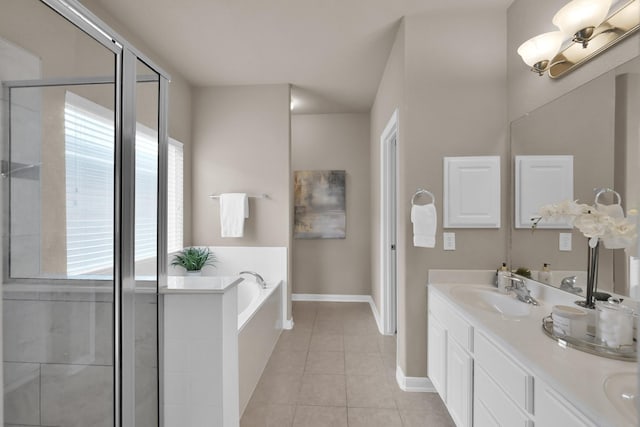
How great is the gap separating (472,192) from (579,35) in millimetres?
976

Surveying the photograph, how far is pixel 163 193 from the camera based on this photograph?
4.50 ft

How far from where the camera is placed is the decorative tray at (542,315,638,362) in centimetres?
105

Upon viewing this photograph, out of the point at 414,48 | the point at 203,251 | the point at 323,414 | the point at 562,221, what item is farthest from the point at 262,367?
the point at 414,48

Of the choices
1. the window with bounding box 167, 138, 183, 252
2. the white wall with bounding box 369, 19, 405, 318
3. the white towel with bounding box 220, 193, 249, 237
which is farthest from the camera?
the white towel with bounding box 220, 193, 249, 237

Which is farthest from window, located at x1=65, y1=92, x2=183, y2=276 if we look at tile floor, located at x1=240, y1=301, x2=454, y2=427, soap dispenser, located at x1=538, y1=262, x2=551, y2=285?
soap dispenser, located at x1=538, y1=262, x2=551, y2=285

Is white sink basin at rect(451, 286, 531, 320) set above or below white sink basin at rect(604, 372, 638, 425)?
below

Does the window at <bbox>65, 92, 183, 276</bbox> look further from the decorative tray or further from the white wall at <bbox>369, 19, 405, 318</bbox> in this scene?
the white wall at <bbox>369, 19, 405, 318</bbox>

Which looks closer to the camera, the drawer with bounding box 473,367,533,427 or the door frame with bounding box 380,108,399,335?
the drawer with bounding box 473,367,533,427

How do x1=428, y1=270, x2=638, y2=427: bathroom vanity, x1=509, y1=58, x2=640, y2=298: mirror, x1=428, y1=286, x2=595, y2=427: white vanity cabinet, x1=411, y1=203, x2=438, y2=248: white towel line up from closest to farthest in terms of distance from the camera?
x1=428, y1=270, x2=638, y2=427: bathroom vanity < x1=428, y1=286, x2=595, y2=427: white vanity cabinet < x1=509, y1=58, x2=640, y2=298: mirror < x1=411, y1=203, x2=438, y2=248: white towel

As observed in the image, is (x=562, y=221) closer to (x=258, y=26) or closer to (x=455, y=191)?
(x=455, y=191)

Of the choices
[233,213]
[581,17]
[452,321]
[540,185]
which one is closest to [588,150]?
[540,185]

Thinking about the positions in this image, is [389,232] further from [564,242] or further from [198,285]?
[198,285]

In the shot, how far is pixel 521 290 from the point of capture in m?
1.79

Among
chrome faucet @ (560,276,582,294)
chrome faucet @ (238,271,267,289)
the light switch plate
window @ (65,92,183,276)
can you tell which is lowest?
chrome faucet @ (238,271,267,289)
